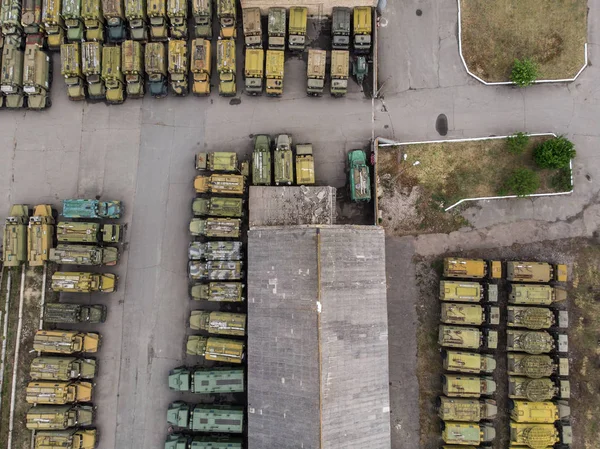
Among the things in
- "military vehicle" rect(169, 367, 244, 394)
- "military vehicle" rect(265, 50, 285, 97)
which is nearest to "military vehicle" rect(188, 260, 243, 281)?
"military vehicle" rect(169, 367, 244, 394)

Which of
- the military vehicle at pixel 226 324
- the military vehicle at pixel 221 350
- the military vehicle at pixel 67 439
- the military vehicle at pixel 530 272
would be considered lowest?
the military vehicle at pixel 67 439

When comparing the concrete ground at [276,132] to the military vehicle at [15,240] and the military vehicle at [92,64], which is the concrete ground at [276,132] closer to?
the military vehicle at [92,64]

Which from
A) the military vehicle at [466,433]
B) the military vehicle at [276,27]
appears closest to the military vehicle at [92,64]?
the military vehicle at [276,27]

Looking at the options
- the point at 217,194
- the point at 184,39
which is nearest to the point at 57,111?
the point at 184,39

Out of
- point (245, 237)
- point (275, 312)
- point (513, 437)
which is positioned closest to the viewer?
point (275, 312)

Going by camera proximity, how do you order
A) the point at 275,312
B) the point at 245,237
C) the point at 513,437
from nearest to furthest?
the point at 275,312 < the point at 513,437 < the point at 245,237

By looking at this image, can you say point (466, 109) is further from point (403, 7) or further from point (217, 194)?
point (217, 194)

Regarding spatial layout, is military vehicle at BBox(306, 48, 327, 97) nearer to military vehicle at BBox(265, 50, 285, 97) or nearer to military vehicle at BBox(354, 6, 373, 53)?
military vehicle at BBox(265, 50, 285, 97)
